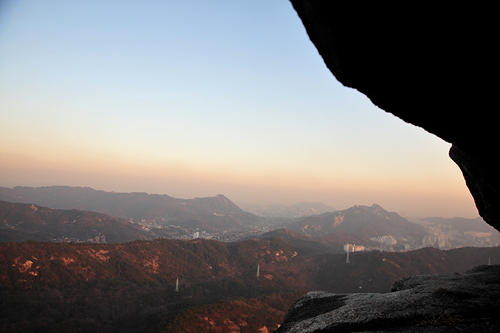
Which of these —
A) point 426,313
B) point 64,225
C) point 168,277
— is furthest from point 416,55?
point 64,225

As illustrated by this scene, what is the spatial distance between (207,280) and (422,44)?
109 meters

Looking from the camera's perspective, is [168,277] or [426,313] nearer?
[426,313]

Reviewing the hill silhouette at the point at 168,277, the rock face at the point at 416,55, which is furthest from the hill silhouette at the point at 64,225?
the rock face at the point at 416,55

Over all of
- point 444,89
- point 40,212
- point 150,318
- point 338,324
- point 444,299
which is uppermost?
point 444,89

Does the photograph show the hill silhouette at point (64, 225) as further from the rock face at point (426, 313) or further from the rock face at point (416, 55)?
the rock face at point (416, 55)

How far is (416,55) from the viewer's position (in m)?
4.67

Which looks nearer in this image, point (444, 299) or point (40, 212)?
point (444, 299)

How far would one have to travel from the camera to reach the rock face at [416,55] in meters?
4.10

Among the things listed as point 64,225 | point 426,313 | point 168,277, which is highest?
point 426,313

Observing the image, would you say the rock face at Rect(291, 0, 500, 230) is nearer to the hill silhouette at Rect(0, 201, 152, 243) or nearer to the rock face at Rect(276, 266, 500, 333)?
the rock face at Rect(276, 266, 500, 333)

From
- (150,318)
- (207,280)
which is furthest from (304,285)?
(150,318)

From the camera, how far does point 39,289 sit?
65.8 meters

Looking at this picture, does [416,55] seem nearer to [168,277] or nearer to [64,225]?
[168,277]

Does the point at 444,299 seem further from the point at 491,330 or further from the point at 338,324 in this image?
the point at 338,324
